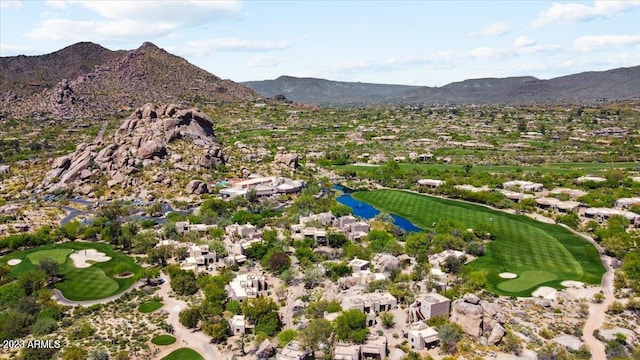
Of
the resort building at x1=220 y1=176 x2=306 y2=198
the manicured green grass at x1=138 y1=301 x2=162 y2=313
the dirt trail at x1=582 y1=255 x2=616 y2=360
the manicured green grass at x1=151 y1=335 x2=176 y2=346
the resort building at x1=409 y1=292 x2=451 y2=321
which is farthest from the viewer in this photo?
the resort building at x1=220 y1=176 x2=306 y2=198

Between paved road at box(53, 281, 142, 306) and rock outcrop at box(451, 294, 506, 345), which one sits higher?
rock outcrop at box(451, 294, 506, 345)

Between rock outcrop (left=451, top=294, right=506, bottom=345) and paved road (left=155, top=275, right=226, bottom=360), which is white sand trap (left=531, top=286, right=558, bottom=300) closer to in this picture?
rock outcrop (left=451, top=294, right=506, bottom=345)

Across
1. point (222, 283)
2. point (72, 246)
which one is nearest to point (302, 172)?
point (72, 246)

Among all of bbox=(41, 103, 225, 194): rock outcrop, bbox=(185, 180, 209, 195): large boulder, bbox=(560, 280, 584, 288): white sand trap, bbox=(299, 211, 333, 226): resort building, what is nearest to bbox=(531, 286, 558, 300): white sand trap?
bbox=(560, 280, 584, 288): white sand trap

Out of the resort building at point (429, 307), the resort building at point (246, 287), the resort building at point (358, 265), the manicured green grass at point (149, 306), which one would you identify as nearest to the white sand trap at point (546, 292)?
the resort building at point (429, 307)

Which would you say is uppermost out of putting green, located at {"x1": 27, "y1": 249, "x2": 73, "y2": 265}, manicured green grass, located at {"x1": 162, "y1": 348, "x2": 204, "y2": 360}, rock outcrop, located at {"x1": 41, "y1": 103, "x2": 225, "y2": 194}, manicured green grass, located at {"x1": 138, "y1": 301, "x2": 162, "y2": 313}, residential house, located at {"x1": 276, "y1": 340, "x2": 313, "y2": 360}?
rock outcrop, located at {"x1": 41, "y1": 103, "x2": 225, "y2": 194}

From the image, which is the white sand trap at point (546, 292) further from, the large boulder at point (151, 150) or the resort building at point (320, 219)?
the large boulder at point (151, 150)
